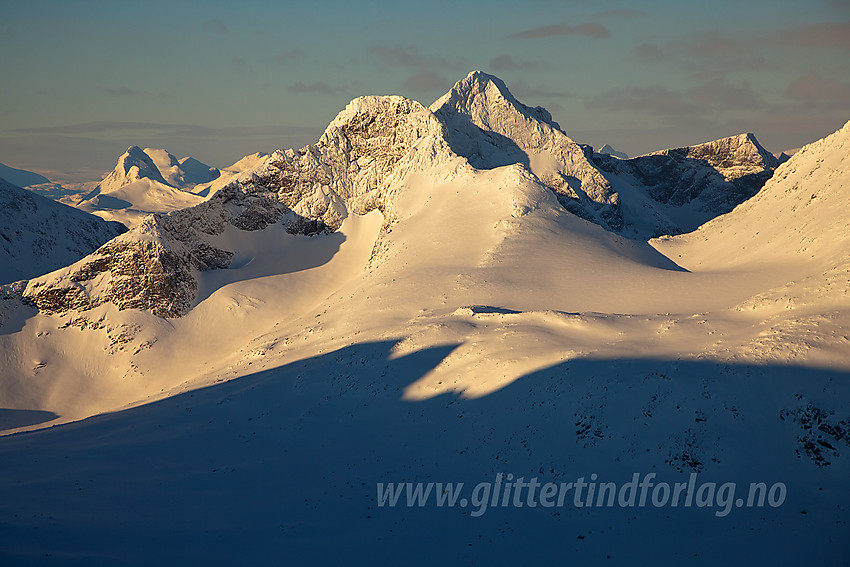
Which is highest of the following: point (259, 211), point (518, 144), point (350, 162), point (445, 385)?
point (518, 144)

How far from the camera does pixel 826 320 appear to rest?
1025 inches

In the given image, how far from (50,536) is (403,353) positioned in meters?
20.9

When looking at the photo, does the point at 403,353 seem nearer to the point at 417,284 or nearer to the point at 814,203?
the point at 417,284

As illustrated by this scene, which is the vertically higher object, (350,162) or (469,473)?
(350,162)

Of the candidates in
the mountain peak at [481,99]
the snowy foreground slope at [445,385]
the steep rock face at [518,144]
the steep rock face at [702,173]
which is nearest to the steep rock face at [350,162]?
the snowy foreground slope at [445,385]

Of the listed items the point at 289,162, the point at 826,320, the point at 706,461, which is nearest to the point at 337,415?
the point at 706,461

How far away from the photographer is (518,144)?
4237 inches

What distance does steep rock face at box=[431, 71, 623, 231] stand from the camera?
329 feet

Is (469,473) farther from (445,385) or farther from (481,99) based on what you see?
(481,99)

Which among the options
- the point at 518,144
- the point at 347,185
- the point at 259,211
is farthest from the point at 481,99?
the point at 259,211

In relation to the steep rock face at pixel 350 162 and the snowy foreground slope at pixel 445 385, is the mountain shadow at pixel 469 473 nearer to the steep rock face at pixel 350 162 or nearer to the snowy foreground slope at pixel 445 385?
the snowy foreground slope at pixel 445 385

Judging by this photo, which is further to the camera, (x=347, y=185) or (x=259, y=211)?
(x=347, y=185)

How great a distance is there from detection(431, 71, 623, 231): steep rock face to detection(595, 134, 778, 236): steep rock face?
123 ft

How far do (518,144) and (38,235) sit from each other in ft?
279
